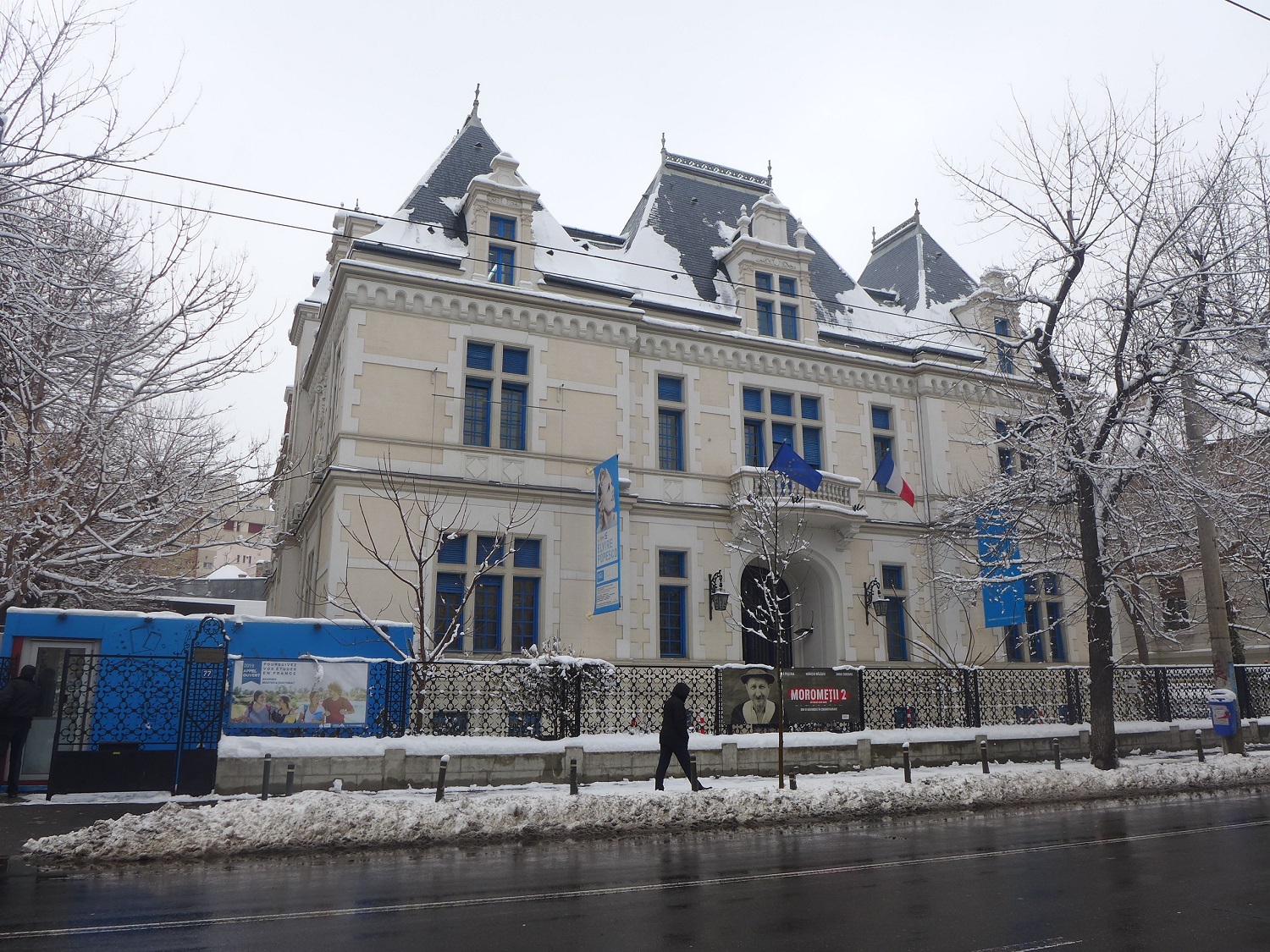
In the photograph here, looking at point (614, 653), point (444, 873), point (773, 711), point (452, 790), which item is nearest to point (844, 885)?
point (444, 873)

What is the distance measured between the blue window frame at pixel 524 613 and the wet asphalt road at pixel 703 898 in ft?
38.1

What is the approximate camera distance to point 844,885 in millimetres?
8633

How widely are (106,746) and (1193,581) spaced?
4132cm

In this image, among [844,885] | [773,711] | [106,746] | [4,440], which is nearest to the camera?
[844,885]

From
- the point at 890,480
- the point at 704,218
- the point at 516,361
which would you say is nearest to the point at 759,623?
the point at 890,480

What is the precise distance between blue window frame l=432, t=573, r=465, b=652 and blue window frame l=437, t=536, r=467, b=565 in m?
0.34

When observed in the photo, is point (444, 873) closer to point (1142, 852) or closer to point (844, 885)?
point (844, 885)

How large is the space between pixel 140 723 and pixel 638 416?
1490 cm

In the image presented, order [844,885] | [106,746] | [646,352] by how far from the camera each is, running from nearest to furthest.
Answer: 1. [844,885]
2. [106,746]
3. [646,352]

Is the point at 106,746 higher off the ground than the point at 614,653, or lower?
lower

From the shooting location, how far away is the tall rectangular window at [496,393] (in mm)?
24078

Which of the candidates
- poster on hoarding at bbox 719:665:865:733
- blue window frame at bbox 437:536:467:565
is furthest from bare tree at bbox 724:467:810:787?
blue window frame at bbox 437:536:467:565

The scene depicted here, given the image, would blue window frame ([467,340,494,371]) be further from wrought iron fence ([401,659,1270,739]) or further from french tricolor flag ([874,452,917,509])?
french tricolor flag ([874,452,917,509])

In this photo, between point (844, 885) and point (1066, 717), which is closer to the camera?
point (844, 885)
